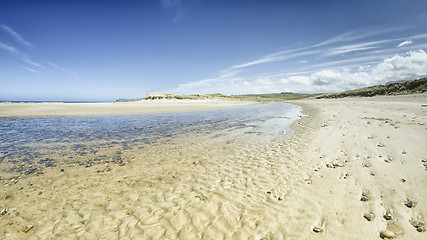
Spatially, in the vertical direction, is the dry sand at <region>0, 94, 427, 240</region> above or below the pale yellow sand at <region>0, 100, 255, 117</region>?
below

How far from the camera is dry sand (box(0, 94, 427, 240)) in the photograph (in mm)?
3787

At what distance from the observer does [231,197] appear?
16.7 feet

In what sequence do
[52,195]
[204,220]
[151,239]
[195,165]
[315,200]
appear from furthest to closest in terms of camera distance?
[195,165], [52,195], [315,200], [204,220], [151,239]

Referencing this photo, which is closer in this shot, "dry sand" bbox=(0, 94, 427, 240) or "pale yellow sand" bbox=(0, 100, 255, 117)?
"dry sand" bbox=(0, 94, 427, 240)

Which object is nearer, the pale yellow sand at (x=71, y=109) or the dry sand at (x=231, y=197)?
the dry sand at (x=231, y=197)

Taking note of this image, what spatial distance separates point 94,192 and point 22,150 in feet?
24.7

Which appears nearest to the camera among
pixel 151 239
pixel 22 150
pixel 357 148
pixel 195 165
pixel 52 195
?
pixel 151 239

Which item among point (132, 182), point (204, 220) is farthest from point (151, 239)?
point (132, 182)

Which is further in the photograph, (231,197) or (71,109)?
(71,109)

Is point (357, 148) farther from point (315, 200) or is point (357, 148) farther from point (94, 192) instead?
point (94, 192)

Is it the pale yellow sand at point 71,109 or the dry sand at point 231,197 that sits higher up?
the pale yellow sand at point 71,109

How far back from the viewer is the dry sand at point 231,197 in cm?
379

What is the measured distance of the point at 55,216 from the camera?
4.31 meters

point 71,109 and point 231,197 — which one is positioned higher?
point 71,109
